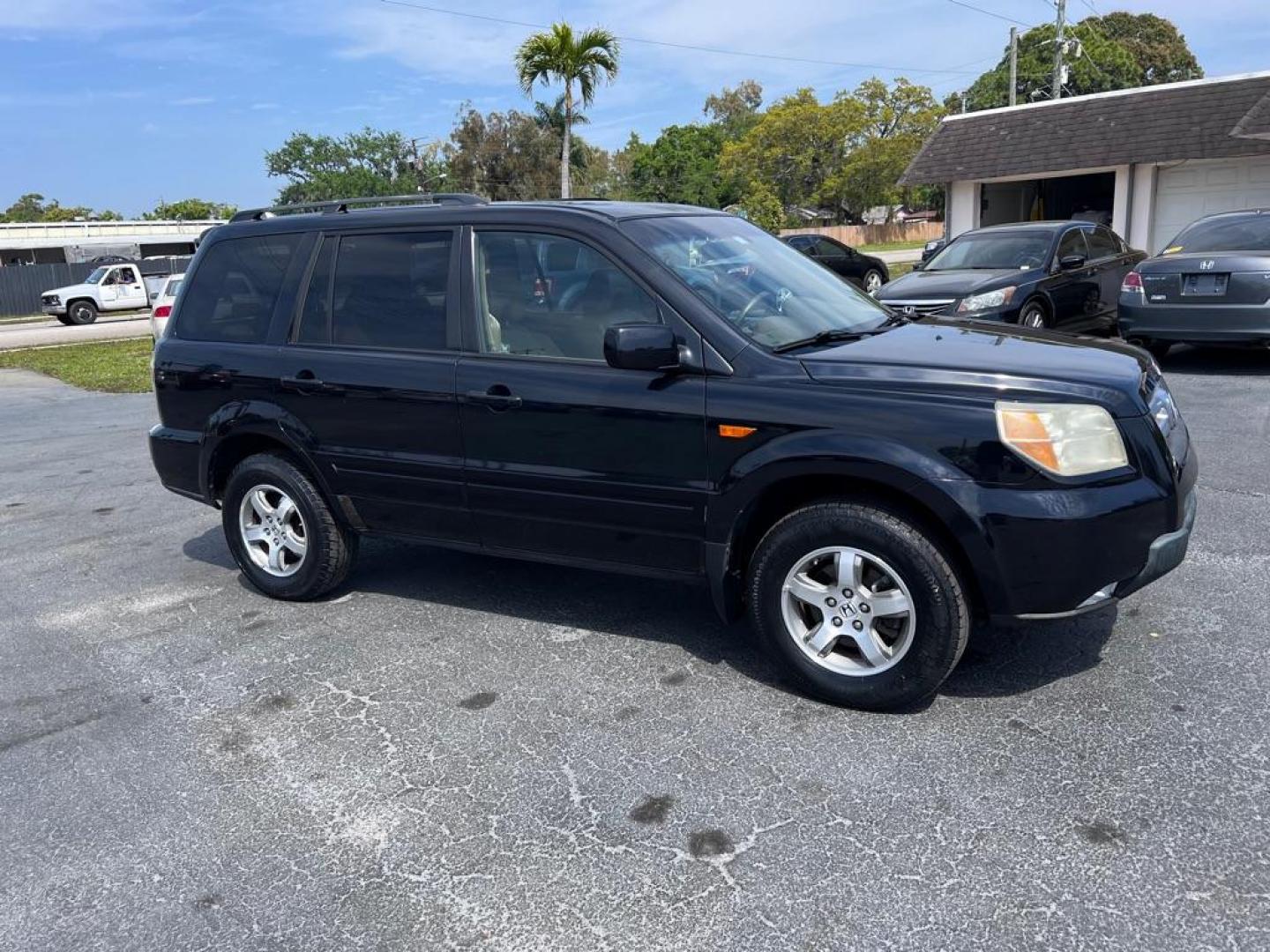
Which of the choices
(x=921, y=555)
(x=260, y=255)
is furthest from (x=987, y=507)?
(x=260, y=255)

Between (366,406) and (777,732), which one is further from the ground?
(366,406)

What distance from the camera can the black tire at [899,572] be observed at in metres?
3.49

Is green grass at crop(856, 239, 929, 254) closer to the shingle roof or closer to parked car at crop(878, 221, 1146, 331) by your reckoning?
the shingle roof

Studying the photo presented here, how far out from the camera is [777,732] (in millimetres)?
3596

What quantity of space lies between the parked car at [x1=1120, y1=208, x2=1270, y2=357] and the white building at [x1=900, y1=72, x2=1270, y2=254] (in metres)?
9.03

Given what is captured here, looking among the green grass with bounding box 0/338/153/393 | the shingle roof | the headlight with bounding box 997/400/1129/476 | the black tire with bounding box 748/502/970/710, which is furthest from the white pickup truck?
the headlight with bounding box 997/400/1129/476

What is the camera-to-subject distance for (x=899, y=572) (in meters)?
3.54

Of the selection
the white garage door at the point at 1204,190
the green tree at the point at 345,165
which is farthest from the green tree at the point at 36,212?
the white garage door at the point at 1204,190

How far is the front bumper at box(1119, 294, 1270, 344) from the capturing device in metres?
9.46

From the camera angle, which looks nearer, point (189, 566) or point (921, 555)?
point (921, 555)

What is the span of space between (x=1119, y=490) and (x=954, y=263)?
8476mm

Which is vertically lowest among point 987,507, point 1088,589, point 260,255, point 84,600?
point 84,600

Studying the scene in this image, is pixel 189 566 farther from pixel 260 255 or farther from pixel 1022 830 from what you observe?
pixel 1022 830

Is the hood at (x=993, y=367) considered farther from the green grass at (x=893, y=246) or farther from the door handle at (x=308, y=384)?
Answer: the green grass at (x=893, y=246)
